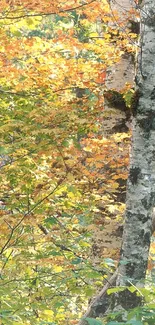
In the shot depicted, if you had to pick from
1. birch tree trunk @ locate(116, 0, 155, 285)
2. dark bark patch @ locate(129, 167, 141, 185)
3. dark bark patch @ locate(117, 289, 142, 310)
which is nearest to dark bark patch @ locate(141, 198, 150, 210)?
birch tree trunk @ locate(116, 0, 155, 285)

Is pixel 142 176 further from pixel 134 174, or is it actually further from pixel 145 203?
pixel 145 203

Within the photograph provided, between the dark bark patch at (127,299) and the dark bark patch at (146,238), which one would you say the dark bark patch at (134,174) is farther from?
the dark bark patch at (127,299)

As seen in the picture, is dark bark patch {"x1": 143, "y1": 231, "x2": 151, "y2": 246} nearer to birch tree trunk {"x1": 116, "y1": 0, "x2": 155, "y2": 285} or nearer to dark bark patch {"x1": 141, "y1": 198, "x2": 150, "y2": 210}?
birch tree trunk {"x1": 116, "y1": 0, "x2": 155, "y2": 285}

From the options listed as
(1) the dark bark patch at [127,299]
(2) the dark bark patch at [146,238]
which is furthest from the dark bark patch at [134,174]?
(1) the dark bark patch at [127,299]

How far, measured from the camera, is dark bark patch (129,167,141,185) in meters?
4.36

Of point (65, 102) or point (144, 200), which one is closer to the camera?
point (144, 200)

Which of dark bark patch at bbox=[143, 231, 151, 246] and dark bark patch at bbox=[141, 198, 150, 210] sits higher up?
dark bark patch at bbox=[141, 198, 150, 210]

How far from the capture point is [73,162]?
190 inches

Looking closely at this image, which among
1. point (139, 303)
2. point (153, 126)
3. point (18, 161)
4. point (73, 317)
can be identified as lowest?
point (73, 317)

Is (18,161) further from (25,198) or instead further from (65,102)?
(65,102)

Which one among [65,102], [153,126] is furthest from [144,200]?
[65,102]

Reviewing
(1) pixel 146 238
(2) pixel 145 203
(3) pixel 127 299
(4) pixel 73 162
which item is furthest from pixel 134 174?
(3) pixel 127 299

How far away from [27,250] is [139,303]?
1275 millimetres

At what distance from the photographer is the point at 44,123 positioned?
15.3ft
